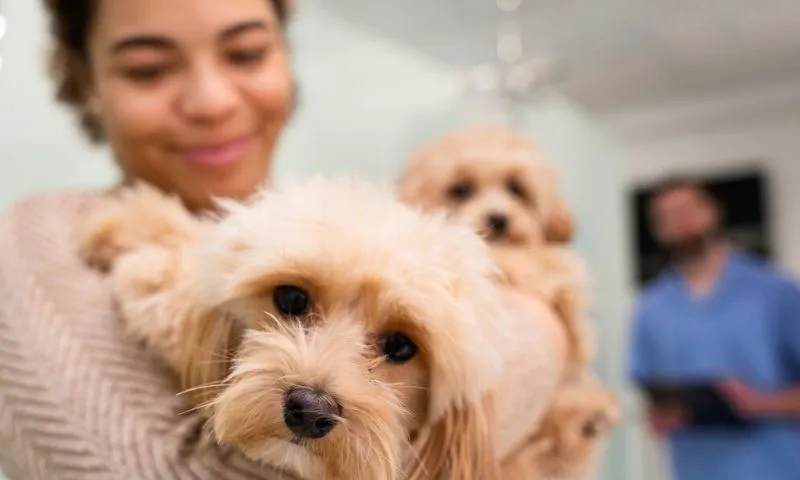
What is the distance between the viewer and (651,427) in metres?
3.04

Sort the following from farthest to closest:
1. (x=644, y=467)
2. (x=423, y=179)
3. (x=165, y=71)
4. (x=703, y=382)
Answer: (x=644, y=467)
(x=703, y=382)
(x=423, y=179)
(x=165, y=71)

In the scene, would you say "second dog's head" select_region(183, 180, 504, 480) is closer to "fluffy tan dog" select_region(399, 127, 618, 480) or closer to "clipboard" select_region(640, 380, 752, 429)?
"fluffy tan dog" select_region(399, 127, 618, 480)

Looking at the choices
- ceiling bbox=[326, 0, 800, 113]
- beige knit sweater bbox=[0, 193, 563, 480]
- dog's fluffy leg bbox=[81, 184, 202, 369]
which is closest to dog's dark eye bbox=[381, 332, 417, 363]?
beige knit sweater bbox=[0, 193, 563, 480]

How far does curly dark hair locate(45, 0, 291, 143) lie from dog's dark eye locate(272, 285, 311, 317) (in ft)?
1.82

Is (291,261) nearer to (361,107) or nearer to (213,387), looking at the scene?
(213,387)

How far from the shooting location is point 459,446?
854 mm

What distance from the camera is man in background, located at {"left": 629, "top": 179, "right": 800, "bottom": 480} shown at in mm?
2799

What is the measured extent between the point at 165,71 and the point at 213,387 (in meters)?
0.49

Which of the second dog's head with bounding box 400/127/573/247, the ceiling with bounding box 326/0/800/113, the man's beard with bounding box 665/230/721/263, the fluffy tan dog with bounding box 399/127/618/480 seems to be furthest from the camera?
the man's beard with bounding box 665/230/721/263

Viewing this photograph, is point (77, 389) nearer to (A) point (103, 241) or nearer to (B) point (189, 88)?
(A) point (103, 241)

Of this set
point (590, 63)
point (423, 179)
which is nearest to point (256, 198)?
point (423, 179)

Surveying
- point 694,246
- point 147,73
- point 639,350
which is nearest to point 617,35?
point 694,246

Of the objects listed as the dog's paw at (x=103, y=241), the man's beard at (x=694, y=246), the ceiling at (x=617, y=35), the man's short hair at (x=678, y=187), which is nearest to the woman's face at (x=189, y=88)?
the dog's paw at (x=103, y=241)

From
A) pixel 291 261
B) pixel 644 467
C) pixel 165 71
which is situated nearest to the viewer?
pixel 291 261
